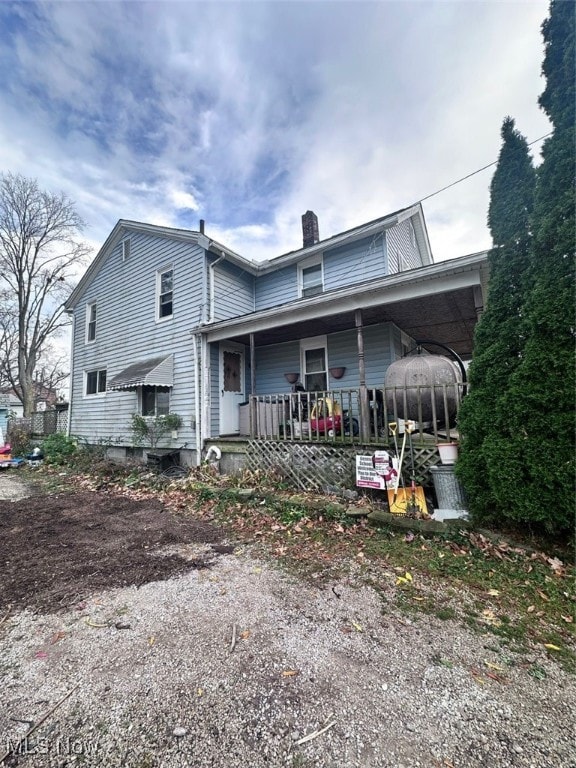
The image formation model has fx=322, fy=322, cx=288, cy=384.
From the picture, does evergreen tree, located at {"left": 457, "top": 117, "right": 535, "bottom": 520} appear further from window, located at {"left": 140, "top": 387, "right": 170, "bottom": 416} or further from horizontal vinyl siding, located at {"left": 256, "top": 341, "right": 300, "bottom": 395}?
window, located at {"left": 140, "top": 387, "right": 170, "bottom": 416}

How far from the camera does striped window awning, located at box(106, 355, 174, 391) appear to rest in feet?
29.5

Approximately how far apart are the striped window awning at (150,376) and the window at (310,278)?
4.56m

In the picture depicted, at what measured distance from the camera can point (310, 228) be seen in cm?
1094

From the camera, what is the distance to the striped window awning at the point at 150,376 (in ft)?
29.5

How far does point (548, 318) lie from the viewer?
3.45 metres

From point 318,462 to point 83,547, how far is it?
381cm

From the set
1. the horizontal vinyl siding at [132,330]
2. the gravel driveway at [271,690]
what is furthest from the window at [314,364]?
the gravel driveway at [271,690]

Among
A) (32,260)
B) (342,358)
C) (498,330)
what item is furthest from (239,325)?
(32,260)

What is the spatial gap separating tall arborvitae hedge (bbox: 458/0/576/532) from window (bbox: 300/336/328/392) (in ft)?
18.1

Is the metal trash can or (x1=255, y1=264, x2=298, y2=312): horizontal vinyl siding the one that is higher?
(x1=255, y1=264, x2=298, y2=312): horizontal vinyl siding

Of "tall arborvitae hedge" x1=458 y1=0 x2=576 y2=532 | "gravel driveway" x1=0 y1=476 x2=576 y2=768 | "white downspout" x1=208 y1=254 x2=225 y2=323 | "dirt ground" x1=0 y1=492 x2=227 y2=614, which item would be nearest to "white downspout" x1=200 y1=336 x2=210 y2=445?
"white downspout" x1=208 y1=254 x2=225 y2=323

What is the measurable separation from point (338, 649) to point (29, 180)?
27046 millimetres

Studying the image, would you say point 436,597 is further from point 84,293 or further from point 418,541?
point 84,293

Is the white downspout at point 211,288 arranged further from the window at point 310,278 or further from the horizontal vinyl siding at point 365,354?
the horizontal vinyl siding at point 365,354
